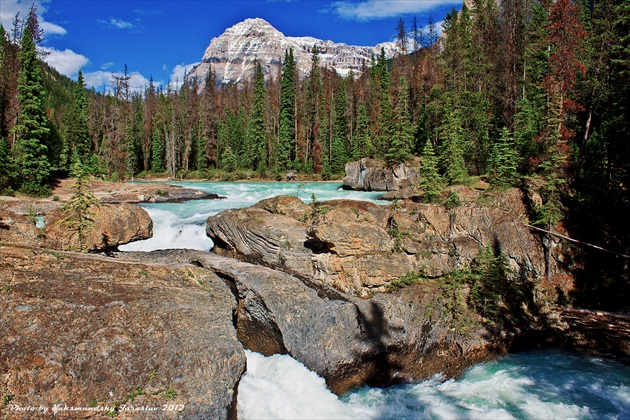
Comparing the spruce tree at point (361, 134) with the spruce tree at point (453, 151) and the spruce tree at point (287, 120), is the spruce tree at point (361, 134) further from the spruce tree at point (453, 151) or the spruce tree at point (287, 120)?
the spruce tree at point (453, 151)

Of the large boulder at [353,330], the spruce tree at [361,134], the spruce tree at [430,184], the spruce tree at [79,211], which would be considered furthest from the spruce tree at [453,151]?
the spruce tree at [361,134]

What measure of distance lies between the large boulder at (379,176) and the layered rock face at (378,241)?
19.1 meters

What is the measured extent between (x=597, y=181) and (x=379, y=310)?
35.6 ft

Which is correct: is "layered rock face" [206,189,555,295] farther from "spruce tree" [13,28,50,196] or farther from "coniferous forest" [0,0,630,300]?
"spruce tree" [13,28,50,196]

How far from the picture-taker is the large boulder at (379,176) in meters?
32.1

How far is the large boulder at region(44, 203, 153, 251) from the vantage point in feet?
33.8

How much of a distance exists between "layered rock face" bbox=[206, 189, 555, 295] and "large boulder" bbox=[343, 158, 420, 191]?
19.1m

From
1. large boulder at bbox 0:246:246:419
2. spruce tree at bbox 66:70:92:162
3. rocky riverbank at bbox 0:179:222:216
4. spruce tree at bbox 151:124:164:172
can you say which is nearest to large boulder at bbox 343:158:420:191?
rocky riverbank at bbox 0:179:222:216

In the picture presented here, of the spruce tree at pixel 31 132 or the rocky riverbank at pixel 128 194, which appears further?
the spruce tree at pixel 31 132

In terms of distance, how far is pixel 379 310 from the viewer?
862 centimetres

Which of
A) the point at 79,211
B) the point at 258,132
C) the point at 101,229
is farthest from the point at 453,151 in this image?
the point at 258,132

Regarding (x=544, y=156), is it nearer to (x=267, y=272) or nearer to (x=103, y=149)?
(x=267, y=272)

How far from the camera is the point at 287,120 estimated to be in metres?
57.8

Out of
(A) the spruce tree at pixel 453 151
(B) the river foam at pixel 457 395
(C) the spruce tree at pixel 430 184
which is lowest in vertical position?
(B) the river foam at pixel 457 395
